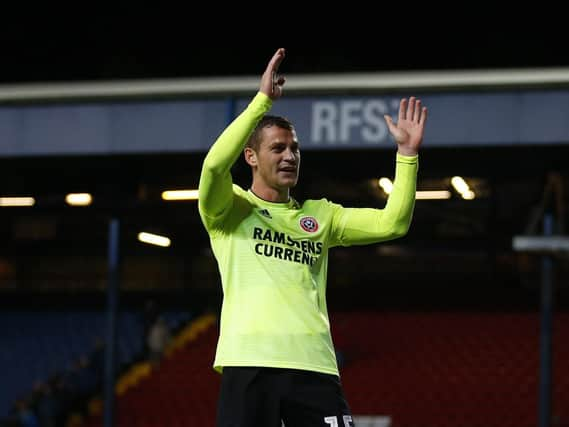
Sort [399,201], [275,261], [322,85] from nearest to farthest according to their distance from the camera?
1. [275,261]
2. [399,201]
3. [322,85]

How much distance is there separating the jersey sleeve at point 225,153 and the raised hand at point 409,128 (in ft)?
1.58

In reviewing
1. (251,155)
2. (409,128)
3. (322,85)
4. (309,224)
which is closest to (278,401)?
(309,224)

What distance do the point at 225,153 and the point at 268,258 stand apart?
1.39 feet

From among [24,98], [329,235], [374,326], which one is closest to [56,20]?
[374,326]

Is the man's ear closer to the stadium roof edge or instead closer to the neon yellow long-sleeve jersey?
the neon yellow long-sleeve jersey

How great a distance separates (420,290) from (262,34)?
5605 mm

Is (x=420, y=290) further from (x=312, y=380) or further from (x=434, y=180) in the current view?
(x=312, y=380)

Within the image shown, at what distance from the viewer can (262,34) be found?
61.2 ft

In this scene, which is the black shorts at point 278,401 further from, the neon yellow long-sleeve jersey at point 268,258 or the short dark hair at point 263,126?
the short dark hair at point 263,126

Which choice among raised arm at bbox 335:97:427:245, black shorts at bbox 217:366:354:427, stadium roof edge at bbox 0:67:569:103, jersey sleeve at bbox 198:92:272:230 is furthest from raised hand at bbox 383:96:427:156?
stadium roof edge at bbox 0:67:569:103

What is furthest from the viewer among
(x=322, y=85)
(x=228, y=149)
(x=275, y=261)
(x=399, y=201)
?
(x=322, y=85)

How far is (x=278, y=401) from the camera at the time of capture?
3.59 m

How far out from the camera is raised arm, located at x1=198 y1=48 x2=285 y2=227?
356 cm

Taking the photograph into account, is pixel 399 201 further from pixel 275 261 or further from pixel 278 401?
pixel 278 401
